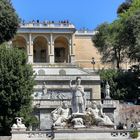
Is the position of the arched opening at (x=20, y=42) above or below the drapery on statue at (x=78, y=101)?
above

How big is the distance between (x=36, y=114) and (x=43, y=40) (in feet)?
116

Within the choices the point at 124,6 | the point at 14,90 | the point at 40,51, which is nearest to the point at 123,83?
the point at 124,6

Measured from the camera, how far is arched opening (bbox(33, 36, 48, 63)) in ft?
303

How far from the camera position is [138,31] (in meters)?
69.3

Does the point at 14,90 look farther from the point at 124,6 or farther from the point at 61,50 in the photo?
the point at 61,50

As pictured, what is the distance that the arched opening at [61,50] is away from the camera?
9216 centimetres

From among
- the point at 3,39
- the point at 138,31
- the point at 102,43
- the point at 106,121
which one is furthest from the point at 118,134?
the point at 102,43

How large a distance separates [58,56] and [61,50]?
3.29ft

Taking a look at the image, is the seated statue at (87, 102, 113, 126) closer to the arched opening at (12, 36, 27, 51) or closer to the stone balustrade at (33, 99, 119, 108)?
the stone balustrade at (33, 99, 119, 108)

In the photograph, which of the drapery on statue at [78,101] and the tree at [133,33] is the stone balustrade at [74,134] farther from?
the tree at [133,33]

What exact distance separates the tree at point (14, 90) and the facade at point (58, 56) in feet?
25.5

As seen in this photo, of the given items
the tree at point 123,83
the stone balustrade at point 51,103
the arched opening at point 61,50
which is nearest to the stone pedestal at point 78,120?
the stone balustrade at point 51,103

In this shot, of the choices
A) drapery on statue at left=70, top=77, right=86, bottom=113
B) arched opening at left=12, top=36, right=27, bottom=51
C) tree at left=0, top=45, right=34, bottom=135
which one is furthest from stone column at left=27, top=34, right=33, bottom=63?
drapery on statue at left=70, top=77, right=86, bottom=113

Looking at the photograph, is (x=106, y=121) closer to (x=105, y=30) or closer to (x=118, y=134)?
(x=118, y=134)
